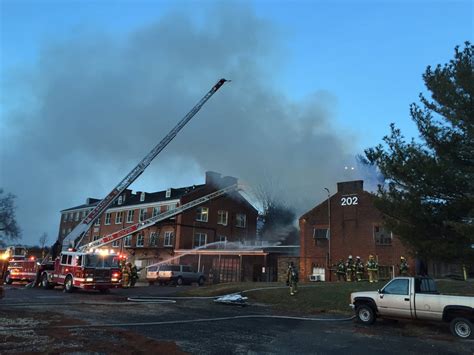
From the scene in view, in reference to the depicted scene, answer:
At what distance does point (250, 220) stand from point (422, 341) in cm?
4237

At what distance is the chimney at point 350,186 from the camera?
3231 cm

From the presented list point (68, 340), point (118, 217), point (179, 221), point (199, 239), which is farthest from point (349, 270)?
point (118, 217)

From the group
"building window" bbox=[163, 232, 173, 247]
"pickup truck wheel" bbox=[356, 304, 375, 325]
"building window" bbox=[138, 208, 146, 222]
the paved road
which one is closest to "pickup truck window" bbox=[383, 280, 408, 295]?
"pickup truck wheel" bbox=[356, 304, 375, 325]

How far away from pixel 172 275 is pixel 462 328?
25.0 metres

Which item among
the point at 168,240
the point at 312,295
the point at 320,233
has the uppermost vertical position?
the point at 320,233

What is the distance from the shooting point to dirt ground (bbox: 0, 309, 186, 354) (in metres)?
7.80

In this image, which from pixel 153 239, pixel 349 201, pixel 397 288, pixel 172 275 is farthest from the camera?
pixel 153 239

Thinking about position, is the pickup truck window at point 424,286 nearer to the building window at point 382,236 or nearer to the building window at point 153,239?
the building window at point 382,236

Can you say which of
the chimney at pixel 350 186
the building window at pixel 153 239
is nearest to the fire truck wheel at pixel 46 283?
the building window at pixel 153 239

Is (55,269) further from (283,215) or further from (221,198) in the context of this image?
(283,215)

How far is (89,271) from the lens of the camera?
21797 millimetres

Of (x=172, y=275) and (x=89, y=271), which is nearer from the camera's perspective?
(x=89, y=271)

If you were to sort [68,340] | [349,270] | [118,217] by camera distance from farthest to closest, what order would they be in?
1. [118,217]
2. [349,270]
3. [68,340]

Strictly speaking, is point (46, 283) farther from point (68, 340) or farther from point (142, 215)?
point (142, 215)
